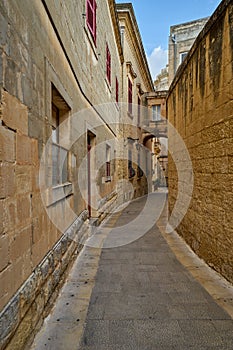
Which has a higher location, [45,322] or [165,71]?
[165,71]

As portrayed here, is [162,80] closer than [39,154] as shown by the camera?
No

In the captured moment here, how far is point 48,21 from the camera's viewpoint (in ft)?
10.3

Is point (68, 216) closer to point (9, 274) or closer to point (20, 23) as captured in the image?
point (9, 274)

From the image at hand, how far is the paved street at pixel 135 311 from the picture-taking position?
2529mm

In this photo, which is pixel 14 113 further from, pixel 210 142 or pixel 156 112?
pixel 156 112

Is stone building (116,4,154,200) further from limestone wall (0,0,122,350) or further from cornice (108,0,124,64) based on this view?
limestone wall (0,0,122,350)

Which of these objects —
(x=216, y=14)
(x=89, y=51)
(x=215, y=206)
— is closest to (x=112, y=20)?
(x=89, y=51)

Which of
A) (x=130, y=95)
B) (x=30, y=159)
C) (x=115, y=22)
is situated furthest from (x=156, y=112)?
(x=30, y=159)

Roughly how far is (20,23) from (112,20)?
934 cm

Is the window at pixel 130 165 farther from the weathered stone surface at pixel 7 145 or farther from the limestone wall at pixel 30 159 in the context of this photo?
the weathered stone surface at pixel 7 145

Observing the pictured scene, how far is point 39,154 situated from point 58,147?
3.50ft

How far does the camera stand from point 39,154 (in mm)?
2760

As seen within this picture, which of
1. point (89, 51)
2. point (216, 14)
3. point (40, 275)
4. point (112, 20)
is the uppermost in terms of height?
point (112, 20)

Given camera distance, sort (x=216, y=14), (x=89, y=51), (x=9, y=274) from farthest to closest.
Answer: (x=89, y=51) → (x=216, y=14) → (x=9, y=274)
